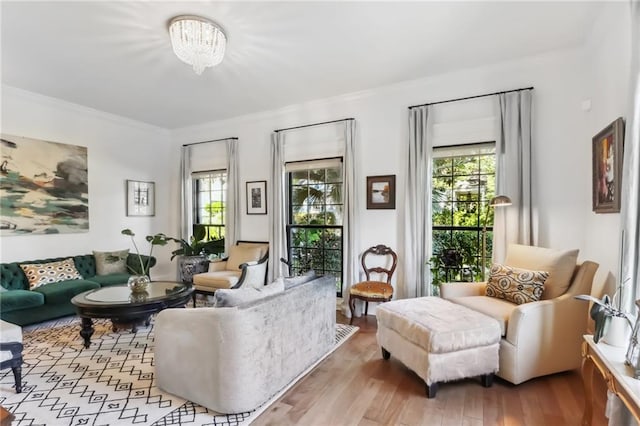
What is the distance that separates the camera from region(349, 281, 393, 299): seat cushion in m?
3.79

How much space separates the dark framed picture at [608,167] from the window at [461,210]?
1.00 metres

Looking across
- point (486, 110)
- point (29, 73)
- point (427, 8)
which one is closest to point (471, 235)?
point (486, 110)

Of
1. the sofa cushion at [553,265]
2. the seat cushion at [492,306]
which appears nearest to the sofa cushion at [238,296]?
the seat cushion at [492,306]

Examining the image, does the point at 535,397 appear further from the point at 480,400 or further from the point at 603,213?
the point at 603,213

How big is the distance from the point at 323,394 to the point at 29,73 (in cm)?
470

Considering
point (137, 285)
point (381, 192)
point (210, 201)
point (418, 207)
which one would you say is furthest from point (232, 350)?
point (210, 201)

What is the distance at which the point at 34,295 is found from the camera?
3.61m

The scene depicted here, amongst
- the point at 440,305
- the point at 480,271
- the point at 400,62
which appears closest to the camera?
the point at 440,305

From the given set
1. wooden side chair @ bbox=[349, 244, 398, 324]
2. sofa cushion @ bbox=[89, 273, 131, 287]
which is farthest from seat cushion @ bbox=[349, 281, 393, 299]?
sofa cushion @ bbox=[89, 273, 131, 287]

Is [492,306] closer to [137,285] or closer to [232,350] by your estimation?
[232,350]

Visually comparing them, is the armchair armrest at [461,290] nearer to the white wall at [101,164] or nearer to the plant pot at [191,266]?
the plant pot at [191,266]

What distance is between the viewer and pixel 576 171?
3.25 metres

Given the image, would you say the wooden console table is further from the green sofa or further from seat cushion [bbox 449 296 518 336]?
the green sofa

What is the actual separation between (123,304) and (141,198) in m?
3.23
